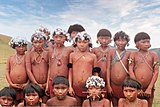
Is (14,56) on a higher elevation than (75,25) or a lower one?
lower

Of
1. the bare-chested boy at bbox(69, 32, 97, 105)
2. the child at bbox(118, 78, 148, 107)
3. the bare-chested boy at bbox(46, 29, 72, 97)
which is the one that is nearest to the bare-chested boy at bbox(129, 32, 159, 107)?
the child at bbox(118, 78, 148, 107)

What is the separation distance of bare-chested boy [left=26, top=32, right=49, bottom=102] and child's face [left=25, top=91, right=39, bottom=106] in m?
0.79

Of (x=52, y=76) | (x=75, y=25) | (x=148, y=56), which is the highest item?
(x=75, y=25)

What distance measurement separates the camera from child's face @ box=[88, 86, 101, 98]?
5.60 metres

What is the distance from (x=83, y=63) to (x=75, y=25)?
1.43 metres

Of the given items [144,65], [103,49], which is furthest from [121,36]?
[144,65]

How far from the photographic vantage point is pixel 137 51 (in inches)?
256

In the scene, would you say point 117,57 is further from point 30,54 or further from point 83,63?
point 30,54

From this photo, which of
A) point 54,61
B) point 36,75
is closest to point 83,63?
point 54,61

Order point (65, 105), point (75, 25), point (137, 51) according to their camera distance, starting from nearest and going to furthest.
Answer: point (65, 105) < point (137, 51) < point (75, 25)

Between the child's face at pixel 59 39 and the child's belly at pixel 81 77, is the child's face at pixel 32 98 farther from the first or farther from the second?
the child's face at pixel 59 39

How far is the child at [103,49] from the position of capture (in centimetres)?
638

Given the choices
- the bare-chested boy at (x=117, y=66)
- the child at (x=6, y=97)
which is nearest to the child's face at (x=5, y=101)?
the child at (x=6, y=97)

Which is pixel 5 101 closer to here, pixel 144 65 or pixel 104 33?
pixel 104 33
